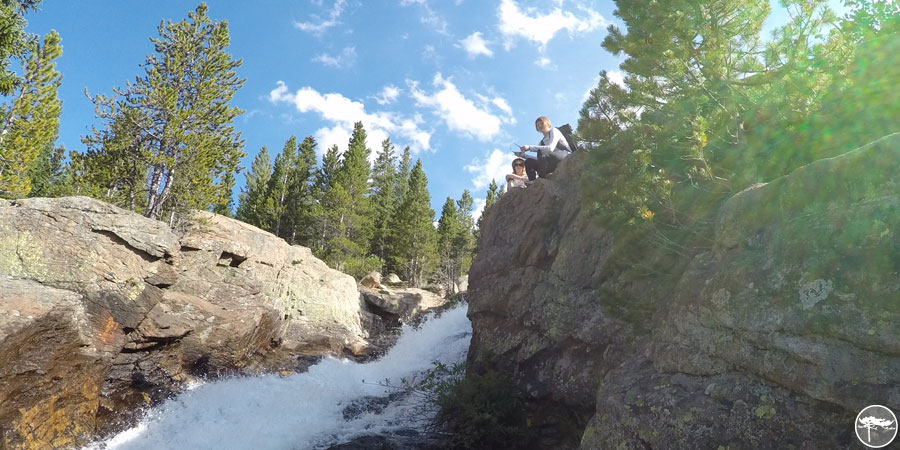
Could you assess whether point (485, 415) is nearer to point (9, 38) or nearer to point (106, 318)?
point (106, 318)

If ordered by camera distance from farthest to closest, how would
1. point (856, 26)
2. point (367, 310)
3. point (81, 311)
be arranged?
point (367, 310), point (81, 311), point (856, 26)

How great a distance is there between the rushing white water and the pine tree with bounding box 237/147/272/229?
2864cm

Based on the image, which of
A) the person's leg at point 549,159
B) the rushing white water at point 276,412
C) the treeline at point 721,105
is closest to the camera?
the treeline at point 721,105

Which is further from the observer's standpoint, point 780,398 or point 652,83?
point 652,83

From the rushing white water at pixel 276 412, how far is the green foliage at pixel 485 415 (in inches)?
85.8

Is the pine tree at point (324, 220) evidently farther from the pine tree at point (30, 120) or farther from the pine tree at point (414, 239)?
the pine tree at point (30, 120)

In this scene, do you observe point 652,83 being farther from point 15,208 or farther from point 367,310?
point 367,310

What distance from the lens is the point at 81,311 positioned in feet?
34.8

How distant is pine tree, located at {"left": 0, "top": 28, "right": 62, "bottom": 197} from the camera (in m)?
19.8

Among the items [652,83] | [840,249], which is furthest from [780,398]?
[652,83]

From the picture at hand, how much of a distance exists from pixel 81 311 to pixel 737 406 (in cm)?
1296

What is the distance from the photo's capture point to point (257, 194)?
156ft

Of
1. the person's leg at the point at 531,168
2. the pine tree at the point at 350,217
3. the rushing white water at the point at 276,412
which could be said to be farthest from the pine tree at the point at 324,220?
the person's leg at the point at 531,168

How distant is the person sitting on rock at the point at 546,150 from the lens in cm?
1242
